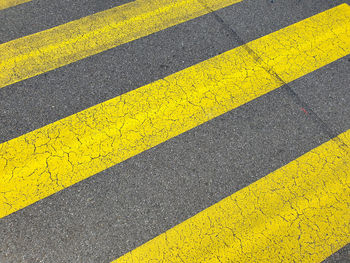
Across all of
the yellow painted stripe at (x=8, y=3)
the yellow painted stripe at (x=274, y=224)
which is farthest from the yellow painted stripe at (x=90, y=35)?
the yellow painted stripe at (x=274, y=224)

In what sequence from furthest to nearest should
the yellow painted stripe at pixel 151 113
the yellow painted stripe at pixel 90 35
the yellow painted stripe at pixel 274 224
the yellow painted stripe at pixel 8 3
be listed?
the yellow painted stripe at pixel 8 3 < the yellow painted stripe at pixel 90 35 < the yellow painted stripe at pixel 151 113 < the yellow painted stripe at pixel 274 224

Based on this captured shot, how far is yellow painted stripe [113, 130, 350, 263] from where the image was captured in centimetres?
253

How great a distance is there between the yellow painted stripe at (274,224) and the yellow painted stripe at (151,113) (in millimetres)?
813

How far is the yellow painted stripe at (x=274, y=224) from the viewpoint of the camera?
2.53m

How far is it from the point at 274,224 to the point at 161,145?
3.89 feet

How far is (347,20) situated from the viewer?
4.07 meters

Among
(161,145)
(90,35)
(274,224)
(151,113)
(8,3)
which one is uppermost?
(8,3)

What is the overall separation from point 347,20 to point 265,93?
68.4 inches

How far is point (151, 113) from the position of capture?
10.3 ft

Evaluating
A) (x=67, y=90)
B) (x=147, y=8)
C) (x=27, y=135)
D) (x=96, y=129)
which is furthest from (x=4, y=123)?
(x=147, y=8)

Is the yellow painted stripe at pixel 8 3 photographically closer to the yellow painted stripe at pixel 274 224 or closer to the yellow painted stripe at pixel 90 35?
the yellow painted stripe at pixel 90 35

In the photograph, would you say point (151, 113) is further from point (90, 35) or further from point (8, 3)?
point (8, 3)

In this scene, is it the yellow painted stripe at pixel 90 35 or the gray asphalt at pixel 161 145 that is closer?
the gray asphalt at pixel 161 145

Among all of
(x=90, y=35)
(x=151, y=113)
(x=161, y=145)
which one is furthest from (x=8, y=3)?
(x=161, y=145)
